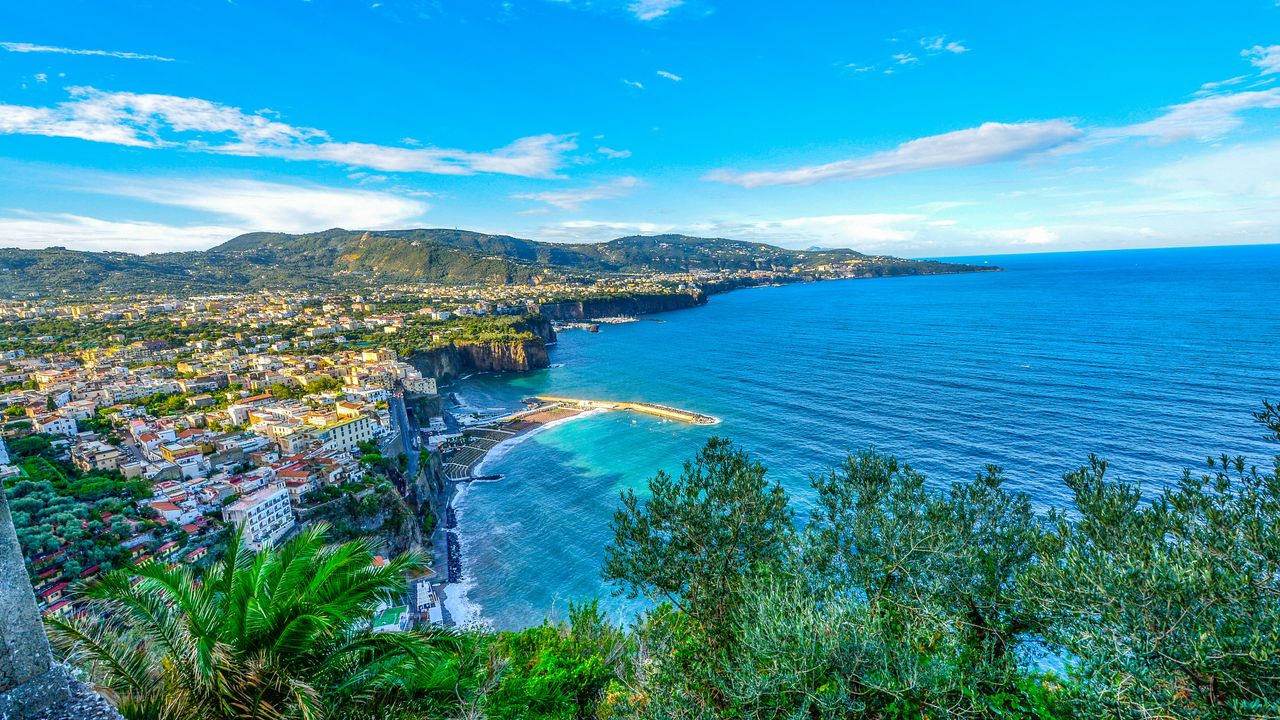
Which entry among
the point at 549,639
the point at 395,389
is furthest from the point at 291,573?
the point at 395,389

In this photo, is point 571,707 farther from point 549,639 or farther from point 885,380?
point 885,380

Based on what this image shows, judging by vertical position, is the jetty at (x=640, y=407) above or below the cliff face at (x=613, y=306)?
below

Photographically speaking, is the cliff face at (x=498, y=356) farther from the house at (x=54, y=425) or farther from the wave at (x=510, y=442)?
the house at (x=54, y=425)

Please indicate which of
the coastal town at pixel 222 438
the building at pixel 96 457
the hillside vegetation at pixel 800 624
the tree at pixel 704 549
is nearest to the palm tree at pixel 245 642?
the hillside vegetation at pixel 800 624

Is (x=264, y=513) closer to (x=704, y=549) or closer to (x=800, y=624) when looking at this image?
(x=704, y=549)

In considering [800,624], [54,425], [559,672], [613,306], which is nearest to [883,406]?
[559,672]

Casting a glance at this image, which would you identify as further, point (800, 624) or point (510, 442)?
point (510, 442)

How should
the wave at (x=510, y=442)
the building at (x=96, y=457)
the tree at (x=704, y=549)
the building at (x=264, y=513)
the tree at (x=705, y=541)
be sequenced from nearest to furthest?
1. the tree at (x=704, y=549)
2. the tree at (x=705, y=541)
3. the building at (x=264, y=513)
4. the building at (x=96, y=457)
5. the wave at (x=510, y=442)
